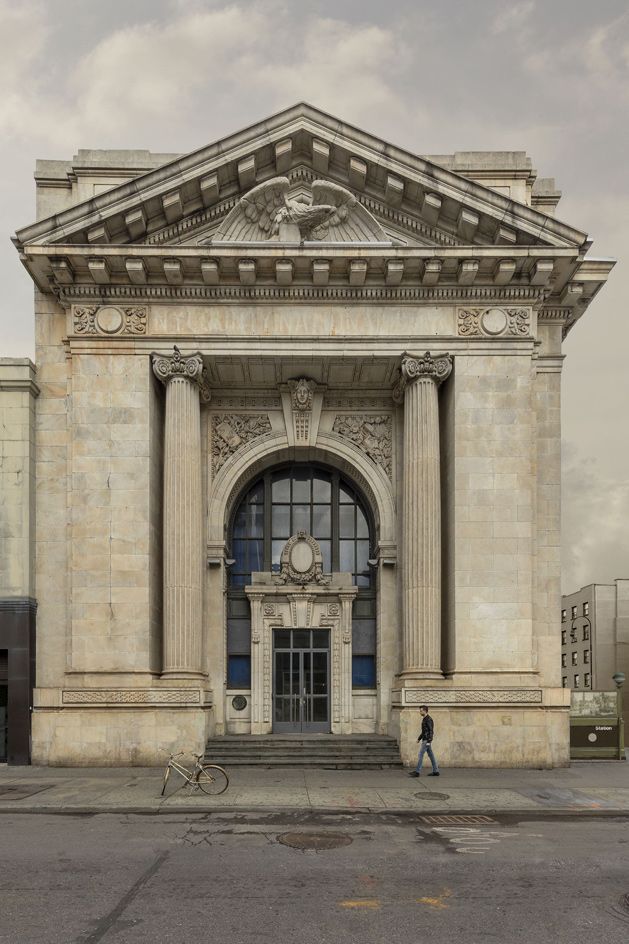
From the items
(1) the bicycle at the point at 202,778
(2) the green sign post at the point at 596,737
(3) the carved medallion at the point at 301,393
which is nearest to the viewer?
(1) the bicycle at the point at 202,778

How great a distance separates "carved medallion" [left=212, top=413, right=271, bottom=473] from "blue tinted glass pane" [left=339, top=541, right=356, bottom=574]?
444cm

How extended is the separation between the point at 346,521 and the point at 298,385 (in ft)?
15.8

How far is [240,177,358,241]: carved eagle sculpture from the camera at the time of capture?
80.0 ft

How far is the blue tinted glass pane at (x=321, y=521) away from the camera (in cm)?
2817

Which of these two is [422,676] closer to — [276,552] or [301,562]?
[301,562]

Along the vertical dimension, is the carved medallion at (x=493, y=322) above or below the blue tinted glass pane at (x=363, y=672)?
above

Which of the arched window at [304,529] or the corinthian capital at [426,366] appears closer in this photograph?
the corinthian capital at [426,366]

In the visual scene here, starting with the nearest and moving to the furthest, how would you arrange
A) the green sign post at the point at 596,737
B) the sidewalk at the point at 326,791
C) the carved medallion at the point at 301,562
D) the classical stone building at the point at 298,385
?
the sidewalk at the point at 326,791 → the classical stone building at the point at 298,385 → the green sign post at the point at 596,737 → the carved medallion at the point at 301,562

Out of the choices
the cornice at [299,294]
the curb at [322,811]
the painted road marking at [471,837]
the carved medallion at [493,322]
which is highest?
the cornice at [299,294]

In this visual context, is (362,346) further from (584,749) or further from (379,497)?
(584,749)

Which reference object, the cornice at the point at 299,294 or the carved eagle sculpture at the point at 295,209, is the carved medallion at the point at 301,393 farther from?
the carved eagle sculpture at the point at 295,209

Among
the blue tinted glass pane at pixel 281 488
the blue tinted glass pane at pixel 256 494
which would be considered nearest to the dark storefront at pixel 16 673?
the blue tinted glass pane at pixel 256 494

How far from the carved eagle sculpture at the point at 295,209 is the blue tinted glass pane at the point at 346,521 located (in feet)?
28.4

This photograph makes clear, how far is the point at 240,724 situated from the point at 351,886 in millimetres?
16192
